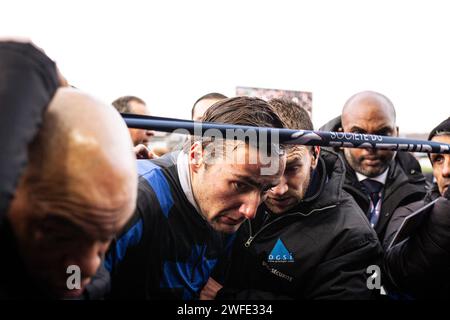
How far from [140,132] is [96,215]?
2912 mm

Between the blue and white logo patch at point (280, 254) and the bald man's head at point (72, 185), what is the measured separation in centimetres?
113

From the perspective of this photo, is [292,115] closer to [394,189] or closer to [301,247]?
[301,247]

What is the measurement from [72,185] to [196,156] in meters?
0.89

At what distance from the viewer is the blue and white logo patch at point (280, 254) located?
176 centimetres

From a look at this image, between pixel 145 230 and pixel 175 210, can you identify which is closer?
pixel 145 230

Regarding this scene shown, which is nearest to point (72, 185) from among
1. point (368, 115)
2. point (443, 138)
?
point (443, 138)

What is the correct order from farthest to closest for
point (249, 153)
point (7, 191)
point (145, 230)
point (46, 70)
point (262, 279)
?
1. point (262, 279)
2. point (249, 153)
3. point (145, 230)
4. point (46, 70)
5. point (7, 191)

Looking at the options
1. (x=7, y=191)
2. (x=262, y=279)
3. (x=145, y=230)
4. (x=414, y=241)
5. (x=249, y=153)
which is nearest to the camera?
(x=7, y=191)

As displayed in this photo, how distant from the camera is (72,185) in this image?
68cm

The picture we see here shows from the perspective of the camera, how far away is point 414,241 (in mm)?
1638

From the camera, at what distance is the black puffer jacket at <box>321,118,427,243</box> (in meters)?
2.54

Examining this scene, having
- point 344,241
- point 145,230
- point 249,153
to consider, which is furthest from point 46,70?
point 344,241

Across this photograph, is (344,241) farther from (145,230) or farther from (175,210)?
(145,230)

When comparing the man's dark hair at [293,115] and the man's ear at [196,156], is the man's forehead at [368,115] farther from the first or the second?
the man's ear at [196,156]
